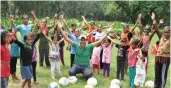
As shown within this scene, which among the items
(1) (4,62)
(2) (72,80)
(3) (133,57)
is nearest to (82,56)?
(2) (72,80)

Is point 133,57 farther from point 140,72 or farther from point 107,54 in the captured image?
point 107,54

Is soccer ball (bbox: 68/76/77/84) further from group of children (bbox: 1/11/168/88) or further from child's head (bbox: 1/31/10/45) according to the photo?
child's head (bbox: 1/31/10/45)

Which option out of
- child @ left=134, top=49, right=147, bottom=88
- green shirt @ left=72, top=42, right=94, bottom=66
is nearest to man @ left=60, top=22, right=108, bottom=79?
green shirt @ left=72, top=42, right=94, bottom=66

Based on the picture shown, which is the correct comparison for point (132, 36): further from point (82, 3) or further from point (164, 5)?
point (82, 3)

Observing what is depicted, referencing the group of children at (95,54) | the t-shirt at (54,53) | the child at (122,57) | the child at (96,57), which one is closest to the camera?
the group of children at (95,54)

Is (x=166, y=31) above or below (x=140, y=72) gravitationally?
above

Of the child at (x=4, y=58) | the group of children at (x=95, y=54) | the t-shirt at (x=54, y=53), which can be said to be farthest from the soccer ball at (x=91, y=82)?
the child at (x=4, y=58)

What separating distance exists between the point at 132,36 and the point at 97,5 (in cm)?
6296

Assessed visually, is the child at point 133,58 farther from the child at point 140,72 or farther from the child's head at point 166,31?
the child's head at point 166,31

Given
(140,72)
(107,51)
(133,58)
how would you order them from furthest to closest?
(107,51) < (133,58) < (140,72)

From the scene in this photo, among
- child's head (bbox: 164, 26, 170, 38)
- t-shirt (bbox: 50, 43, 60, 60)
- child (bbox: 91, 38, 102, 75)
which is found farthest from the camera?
child (bbox: 91, 38, 102, 75)

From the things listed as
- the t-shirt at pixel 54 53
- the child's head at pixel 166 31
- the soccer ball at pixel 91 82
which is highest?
the child's head at pixel 166 31

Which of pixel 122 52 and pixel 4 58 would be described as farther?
pixel 122 52

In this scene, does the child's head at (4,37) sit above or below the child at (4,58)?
above
